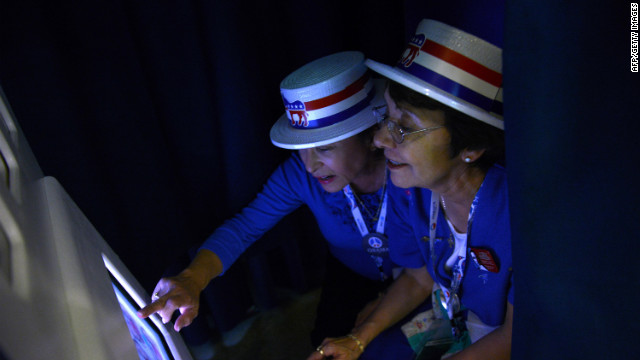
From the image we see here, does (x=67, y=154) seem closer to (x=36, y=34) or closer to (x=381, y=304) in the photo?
(x=36, y=34)

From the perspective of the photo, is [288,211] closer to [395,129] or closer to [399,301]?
[399,301]

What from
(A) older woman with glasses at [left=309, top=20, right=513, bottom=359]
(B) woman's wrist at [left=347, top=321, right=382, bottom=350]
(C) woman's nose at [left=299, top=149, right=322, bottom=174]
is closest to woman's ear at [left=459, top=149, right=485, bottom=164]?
(A) older woman with glasses at [left=309, top=20, right=513, bottom=359]

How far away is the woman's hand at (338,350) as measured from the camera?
134 centimetres

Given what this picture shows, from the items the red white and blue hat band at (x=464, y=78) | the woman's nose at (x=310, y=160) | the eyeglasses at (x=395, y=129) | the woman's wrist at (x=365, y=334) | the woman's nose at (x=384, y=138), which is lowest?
the woman's wrist at (x=365, y=334)

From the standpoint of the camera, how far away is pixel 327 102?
1.33 meters

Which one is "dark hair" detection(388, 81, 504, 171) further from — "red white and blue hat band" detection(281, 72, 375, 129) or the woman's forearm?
the woman's forearm

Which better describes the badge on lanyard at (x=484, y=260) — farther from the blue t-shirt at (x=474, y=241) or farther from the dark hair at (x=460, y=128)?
the dark hair at (x=460, y=128)

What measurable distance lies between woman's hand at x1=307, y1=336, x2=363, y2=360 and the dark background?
1.80ft

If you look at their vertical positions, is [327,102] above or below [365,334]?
above

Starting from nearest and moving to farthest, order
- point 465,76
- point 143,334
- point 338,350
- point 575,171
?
point 575,171
point 143,334
point 465,76
point 338,350

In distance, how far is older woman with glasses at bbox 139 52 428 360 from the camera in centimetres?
133

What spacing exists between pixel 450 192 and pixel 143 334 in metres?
0.88

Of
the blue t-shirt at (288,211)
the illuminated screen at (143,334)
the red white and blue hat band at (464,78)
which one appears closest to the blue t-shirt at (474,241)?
the blue t-shirt at (288,211)

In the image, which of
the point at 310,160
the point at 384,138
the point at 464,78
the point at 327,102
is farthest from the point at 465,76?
the point at 310,160
